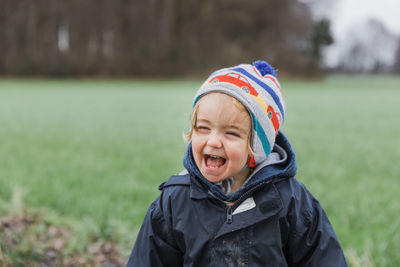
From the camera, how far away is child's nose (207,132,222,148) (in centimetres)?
157

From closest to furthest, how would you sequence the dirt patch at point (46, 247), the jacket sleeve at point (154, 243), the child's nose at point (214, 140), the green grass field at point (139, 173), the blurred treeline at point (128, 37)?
the child's nose at point (214, 140), the jacket sleeve at point (154, 243), the dirt patch at point (46, 247), the green grass field at point (139, 173), the blurred treeline at point (128, 37)

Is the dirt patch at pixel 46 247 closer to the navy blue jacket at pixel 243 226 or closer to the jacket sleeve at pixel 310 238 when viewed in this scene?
the navy blue jacket at pixel 243 226

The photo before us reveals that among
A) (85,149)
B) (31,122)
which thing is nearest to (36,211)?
(85,149)

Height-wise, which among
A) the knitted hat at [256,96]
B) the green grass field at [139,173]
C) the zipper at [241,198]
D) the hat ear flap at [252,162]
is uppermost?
the knitted hat at [256,96]

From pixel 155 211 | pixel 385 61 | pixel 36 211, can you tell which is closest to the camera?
pixel 155 211

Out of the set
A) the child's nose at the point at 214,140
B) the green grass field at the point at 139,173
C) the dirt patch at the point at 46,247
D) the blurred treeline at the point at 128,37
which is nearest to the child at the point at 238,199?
the child's nose at the point at 214,140

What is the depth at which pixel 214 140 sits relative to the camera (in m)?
1.57

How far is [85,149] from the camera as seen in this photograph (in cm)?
546

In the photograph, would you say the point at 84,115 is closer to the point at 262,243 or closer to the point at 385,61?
the point at 262,243

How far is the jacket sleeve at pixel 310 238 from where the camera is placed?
164 centimetres

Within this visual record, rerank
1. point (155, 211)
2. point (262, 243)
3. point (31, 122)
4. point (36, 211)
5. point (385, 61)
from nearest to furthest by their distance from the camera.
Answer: point (262, 243) → point (155, 211) → point (36, 211) → point (31, 122) → point (385, 61)

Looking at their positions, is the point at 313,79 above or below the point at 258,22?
below

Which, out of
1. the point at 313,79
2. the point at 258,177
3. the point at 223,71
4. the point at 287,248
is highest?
the point at 223,71

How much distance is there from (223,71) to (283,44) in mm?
41709
